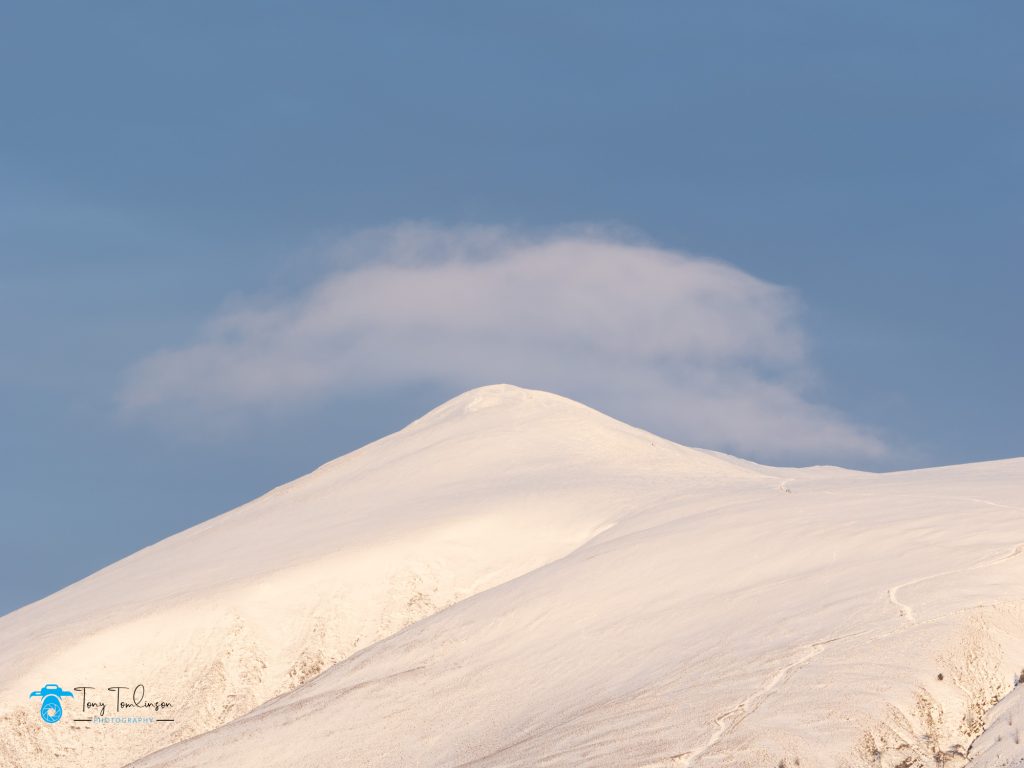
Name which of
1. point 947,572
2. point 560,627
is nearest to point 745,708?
point 947,572

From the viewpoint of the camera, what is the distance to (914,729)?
2578cm

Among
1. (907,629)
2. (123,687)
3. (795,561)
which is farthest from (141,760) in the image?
(907,629)

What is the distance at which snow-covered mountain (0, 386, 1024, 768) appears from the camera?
27391mm

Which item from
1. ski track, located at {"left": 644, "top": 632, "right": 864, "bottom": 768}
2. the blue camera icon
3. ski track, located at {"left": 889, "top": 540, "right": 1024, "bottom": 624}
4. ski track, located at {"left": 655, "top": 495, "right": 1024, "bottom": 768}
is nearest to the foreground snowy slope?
the blue camera icon

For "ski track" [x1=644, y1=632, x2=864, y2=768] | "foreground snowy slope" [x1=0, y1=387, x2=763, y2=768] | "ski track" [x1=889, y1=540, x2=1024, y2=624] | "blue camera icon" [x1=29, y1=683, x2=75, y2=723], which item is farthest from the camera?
"foreground snowy slope" [x1=0, y1=387, x2=763, y2=768]

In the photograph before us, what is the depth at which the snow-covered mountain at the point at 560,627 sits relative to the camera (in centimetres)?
2739

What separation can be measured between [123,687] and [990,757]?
26023 mm

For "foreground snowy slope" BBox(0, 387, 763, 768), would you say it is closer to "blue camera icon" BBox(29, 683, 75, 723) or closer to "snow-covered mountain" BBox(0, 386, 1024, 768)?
"snow-covered mountain" BBox(0, 386, 1024, 768)

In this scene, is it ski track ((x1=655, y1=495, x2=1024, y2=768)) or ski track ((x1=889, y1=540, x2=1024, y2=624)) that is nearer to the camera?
ski track ((x1=655, y1=495, x2=1024, y2=768))

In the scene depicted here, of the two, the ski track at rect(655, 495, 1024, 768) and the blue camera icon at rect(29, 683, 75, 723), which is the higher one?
the blue camera icon at rect(29, 683, 75, 723)

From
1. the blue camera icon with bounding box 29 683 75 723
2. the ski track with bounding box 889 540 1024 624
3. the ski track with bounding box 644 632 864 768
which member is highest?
the blue camera icon with bounding box 29 683 75 723

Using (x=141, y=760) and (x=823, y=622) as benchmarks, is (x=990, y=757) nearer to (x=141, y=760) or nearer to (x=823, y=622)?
(x=823, y=622)

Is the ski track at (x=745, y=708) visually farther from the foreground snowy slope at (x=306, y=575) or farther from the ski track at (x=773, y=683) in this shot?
the foreground snowy slope at (x=306, y=575)

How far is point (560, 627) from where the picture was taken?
37062mm
